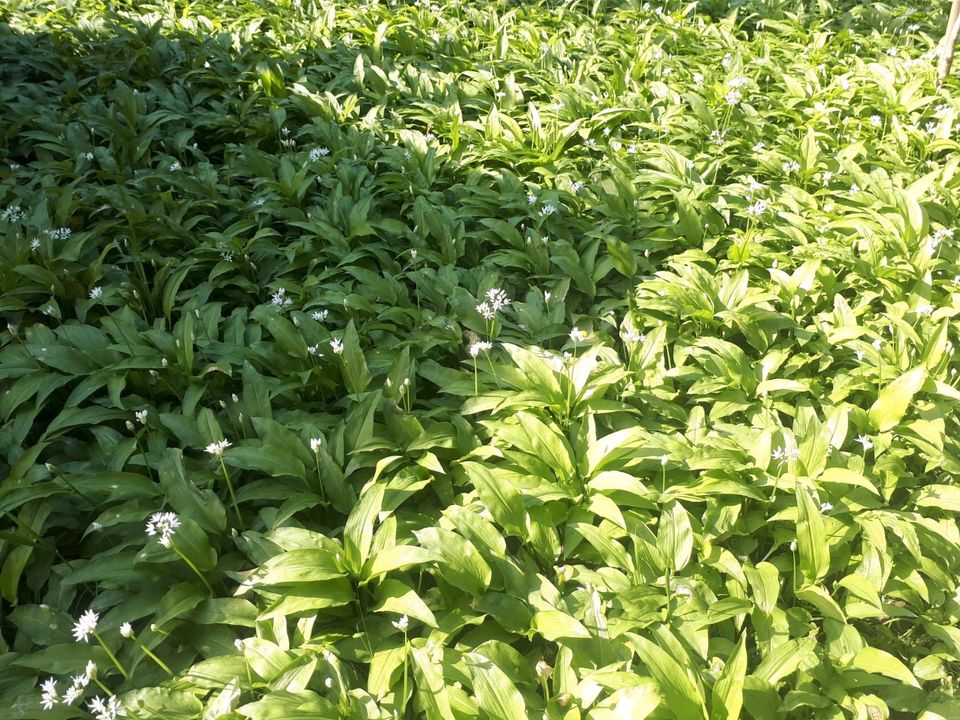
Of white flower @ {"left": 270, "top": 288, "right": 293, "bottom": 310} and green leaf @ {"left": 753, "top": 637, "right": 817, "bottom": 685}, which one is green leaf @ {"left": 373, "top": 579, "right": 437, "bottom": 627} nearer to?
green leaf @ {"left": 753, "top": 637, "right": 817, "bottom": 685}

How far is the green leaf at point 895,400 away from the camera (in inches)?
111

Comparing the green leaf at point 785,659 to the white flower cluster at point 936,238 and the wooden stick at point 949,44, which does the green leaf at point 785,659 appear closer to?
the white flower cluster at point 936,238

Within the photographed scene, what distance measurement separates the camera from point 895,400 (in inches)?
112

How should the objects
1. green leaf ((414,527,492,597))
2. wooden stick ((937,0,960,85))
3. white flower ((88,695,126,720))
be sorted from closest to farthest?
white flower ((88,695,126,720)), green leaf ((414,527,492,597)), wooden stick ((937,0,960,85))

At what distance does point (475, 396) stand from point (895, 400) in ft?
5.40

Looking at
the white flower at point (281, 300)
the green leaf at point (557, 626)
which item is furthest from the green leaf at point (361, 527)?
the white flower at point (281, 300)

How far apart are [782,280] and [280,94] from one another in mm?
3713

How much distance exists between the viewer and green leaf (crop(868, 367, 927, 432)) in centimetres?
283

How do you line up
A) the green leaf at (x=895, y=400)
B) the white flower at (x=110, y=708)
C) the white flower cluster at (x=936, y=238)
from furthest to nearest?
the white flower cluster at (x=936, y=238), the green leaf at (x=895, y=400), the white flower at (x=110, y=708)

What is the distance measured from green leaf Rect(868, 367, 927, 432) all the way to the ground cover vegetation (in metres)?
0.02

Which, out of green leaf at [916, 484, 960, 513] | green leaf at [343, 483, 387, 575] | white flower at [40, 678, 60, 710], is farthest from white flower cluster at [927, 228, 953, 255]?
white flower at [40, 678, 60, 710]

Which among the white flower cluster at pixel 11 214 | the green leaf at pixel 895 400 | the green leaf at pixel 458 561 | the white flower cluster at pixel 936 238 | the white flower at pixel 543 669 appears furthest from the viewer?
the white flower cluster at pixel 11 214

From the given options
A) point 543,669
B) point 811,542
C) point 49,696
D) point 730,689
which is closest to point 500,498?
point 543,669

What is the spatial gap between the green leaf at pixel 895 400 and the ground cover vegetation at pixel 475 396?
17mm
